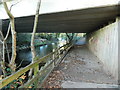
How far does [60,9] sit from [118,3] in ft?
7.25

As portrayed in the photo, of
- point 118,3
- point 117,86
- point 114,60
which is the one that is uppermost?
point 118,3

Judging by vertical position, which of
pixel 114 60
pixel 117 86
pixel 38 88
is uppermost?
pixel 114 60

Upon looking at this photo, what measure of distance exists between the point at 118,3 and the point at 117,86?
110 inches

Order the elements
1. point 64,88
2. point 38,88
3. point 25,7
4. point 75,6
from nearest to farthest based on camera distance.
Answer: point 38,88
point 64,88
point 75,6
point 25,7

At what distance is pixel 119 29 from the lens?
350 centimetres

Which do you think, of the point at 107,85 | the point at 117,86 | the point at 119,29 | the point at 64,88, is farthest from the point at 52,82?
the point at 119,29

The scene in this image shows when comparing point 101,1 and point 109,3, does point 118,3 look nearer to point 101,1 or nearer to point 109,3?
point 109,3

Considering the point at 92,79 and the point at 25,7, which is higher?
the point at 25,7

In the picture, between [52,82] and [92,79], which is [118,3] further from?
[52,82]

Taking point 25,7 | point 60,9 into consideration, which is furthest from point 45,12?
point 25,7

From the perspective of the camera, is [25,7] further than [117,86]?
Yes

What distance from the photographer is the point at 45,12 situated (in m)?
4.72

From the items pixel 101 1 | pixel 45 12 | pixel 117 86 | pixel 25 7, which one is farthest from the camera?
pixel 25 7

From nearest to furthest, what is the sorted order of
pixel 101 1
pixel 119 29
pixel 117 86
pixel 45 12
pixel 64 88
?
pixel 64 88
pixel 117 86
pixel 119 29
pixel 101 1
pixel 45 12
